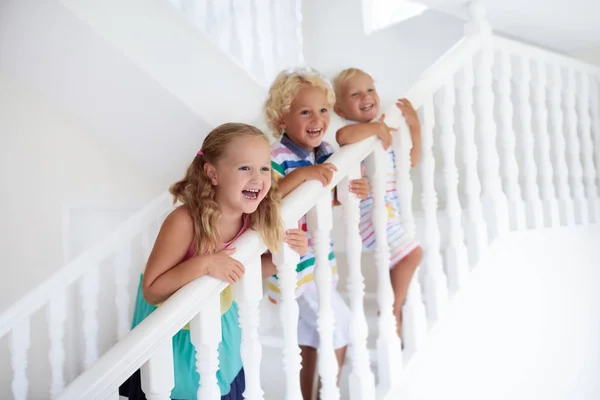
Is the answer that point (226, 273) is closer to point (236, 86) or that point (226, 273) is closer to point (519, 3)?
point (236, 86)

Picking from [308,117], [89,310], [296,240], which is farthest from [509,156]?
[89,310]

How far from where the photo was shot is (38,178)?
7.55 feet

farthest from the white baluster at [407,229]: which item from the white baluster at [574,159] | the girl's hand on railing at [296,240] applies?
the white baluster at [574,159]

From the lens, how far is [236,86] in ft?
6.84

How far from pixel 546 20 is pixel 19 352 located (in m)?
2.52

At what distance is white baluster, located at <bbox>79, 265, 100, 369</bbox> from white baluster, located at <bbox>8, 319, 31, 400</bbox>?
0.23m

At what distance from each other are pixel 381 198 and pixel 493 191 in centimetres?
54

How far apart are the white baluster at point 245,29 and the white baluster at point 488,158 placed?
0.92m

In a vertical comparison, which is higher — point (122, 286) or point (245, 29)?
point (245, 29)

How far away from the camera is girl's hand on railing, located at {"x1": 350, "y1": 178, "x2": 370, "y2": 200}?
1.50 m

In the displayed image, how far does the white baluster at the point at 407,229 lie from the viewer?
1651 millimetres

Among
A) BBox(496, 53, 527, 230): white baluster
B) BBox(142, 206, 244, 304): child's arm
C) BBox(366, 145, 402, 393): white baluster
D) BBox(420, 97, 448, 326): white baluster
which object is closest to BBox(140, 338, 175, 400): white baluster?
BBox(142, 206, 244, 304): child's arm

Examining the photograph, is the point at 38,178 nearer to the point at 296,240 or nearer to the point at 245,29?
the point at 245,29

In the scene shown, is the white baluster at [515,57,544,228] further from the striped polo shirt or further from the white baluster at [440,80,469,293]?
the striped polo shirt
